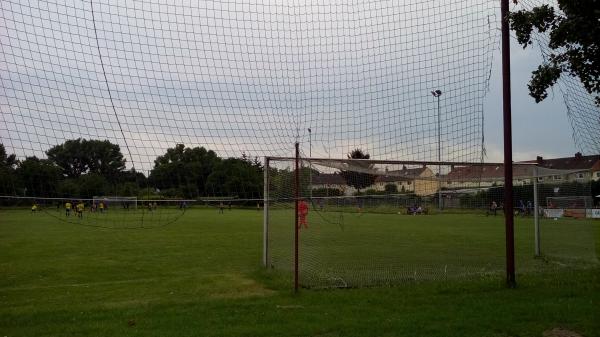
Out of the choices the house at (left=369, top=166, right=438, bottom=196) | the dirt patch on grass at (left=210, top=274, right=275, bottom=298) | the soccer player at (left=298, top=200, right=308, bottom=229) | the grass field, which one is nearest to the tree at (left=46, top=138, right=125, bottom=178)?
the grass field

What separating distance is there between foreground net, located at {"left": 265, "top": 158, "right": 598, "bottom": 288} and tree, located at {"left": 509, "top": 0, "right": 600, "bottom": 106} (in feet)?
14.2

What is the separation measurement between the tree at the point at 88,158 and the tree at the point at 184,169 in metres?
0.71

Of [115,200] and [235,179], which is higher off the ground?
[235,179]

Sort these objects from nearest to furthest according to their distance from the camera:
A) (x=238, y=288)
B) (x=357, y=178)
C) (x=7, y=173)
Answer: (x=7, y=173) < (x=238, y=288) < (x=357, y=178)

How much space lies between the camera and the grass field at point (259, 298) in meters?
6.73

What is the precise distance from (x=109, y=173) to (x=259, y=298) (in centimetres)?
361

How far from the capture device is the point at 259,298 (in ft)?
28.7

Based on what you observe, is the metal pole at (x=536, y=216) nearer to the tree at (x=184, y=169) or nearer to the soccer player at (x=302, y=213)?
the soccer player at (x=302, y=213)

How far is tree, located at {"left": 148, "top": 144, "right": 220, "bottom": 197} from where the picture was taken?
9.72m

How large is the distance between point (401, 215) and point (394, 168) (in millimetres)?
5312

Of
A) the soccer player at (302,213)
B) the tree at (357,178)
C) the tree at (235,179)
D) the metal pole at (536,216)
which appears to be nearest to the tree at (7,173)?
the tree at (235,179)

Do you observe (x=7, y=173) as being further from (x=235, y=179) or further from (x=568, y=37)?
(x=568, y=37)

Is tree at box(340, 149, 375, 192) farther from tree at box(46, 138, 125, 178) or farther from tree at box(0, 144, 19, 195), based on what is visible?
tree at box(0, 144, 19, 195)

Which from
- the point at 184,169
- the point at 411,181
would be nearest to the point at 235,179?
the point at 184,169
